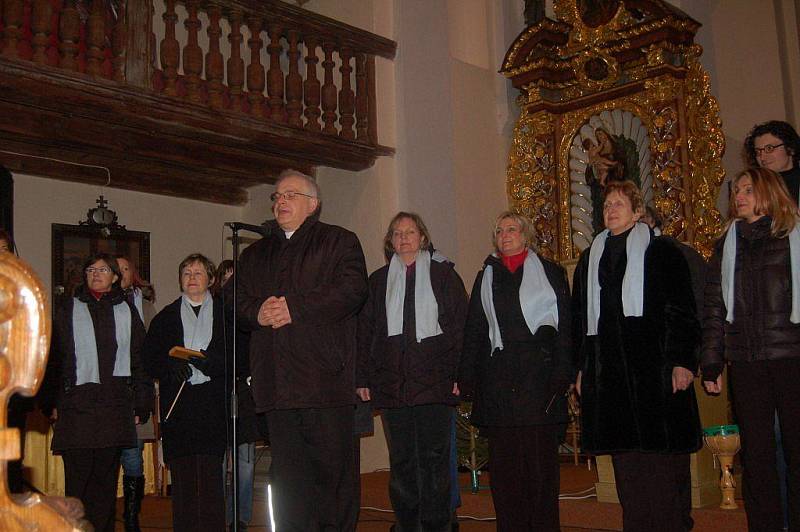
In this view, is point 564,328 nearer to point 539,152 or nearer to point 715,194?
point 715,194

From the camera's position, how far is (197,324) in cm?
441

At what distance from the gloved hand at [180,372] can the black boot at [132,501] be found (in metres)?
1.22

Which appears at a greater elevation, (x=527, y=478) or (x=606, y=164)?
(x=606, y=164)

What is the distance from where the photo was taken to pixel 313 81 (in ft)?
24.6

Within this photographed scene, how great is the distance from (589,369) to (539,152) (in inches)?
195

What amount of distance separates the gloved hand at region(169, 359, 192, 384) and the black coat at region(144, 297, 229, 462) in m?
0.03

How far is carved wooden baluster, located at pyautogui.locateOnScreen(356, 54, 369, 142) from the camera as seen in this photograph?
7.74m

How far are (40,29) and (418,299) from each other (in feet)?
11.0

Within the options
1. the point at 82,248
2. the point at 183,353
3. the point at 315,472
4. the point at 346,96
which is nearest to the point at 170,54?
the point at 346,96

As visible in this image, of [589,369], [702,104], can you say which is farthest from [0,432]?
[702,104]

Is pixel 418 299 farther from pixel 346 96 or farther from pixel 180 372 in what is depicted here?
pixel 346 96

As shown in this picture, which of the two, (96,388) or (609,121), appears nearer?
(96,388)

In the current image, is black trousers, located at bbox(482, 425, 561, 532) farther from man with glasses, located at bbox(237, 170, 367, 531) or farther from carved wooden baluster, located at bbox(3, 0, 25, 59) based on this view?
carved wooden baluster, located at bbox(3, 0, 25, 59)

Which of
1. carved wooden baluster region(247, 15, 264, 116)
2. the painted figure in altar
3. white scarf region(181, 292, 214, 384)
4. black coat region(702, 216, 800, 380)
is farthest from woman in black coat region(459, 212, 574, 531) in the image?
the painted figure in altar
